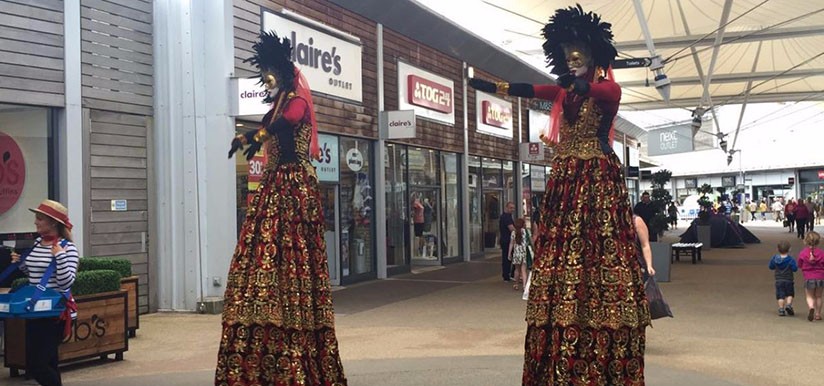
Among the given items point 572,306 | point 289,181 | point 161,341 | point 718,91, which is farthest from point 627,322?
point 718,91

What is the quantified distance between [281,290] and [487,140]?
1854cm

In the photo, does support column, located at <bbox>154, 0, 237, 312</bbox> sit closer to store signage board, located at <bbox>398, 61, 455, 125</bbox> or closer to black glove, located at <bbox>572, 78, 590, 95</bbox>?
store signage board, located at <bbox>398, 61, 455, 125</bbox>

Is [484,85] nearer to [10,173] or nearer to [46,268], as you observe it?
[46,268]

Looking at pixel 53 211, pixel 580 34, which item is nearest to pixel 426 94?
pixel 53 211

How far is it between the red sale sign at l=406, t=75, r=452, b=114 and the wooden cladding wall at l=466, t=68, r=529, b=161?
0.91m

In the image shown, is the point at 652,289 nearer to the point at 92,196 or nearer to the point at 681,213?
the point at 92,196

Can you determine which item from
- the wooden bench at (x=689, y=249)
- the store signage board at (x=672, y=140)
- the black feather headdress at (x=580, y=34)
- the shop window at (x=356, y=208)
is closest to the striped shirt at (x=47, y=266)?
the black feather headdress at (x=580, y=34)

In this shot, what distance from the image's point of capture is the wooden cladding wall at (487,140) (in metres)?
21.8

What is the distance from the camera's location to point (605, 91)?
4188 millimetres

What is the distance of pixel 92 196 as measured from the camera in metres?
10.6

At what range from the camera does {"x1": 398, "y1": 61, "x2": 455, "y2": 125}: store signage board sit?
17.7 meters

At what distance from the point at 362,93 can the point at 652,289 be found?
9271 millimetres

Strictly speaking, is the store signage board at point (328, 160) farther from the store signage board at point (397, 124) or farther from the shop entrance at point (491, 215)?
the shop entrance at point (491, 215)

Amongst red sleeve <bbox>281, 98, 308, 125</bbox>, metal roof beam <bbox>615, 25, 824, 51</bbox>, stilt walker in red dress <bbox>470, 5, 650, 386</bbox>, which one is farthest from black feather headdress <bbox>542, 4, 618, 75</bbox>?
metal roof beam <bbox>615, 25, 824, 51</bbox>
